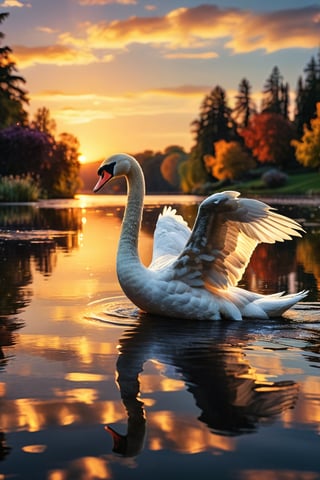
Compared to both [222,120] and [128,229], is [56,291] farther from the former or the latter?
[222,120]

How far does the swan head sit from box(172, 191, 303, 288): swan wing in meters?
1.15

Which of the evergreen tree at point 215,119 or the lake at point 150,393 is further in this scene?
the evergreen tree at point 215,119

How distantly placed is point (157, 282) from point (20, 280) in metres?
3.60

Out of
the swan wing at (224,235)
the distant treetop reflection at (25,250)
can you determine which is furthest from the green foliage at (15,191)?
the swan wing at (224,235)

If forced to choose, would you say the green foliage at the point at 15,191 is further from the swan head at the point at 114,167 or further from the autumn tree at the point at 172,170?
the autumn tree at the point at 172,170

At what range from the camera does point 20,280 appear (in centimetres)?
1016

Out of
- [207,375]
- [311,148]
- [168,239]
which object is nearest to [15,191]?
[168,239]

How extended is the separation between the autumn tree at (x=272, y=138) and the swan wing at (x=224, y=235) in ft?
286

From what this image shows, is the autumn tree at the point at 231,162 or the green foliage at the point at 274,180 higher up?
the autumn tree at the point at 231,162

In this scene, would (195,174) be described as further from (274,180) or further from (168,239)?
(168,239)

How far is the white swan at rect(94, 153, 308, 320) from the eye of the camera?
22.5ft

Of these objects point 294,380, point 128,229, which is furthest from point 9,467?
point 128,229

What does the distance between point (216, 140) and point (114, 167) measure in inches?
3977

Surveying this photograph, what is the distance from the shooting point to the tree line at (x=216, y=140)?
169 ft
